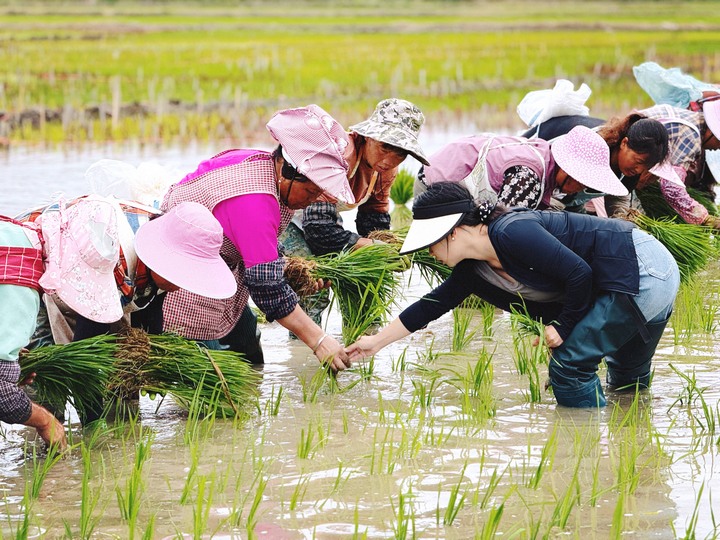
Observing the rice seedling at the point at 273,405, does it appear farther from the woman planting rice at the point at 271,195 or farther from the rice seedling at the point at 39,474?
the rice seedling at the point at 39,474

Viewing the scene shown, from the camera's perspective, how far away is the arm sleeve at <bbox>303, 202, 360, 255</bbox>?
468 cm

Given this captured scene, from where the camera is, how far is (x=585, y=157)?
13.1ft

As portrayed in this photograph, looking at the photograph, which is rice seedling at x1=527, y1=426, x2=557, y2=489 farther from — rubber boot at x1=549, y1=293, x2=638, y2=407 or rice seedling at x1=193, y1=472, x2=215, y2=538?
rice seedling at x1=193, y1=472, x2=215, y2=538

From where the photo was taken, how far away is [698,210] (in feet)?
17.2

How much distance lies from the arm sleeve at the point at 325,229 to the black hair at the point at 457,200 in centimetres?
114

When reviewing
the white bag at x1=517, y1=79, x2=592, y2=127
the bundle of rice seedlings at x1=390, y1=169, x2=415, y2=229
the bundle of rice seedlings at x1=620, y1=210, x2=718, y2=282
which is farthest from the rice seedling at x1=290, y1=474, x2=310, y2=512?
the bundle of rice seedlings at x1=390, y1=169, x2=415, y2=229

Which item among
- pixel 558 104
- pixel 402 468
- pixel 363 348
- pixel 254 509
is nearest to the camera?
pixel 254 509

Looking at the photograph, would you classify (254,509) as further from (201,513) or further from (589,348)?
(589,348)

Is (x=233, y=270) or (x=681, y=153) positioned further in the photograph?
(x=681, y=153)

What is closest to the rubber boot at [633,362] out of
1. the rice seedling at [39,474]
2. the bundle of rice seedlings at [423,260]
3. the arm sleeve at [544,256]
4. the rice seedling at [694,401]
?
the rice seedling at [694,401]

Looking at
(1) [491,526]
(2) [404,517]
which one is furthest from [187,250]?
(1) [491,526]

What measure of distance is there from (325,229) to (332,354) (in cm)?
99

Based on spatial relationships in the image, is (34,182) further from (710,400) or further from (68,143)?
(710,400)

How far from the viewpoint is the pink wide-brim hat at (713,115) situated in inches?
206
